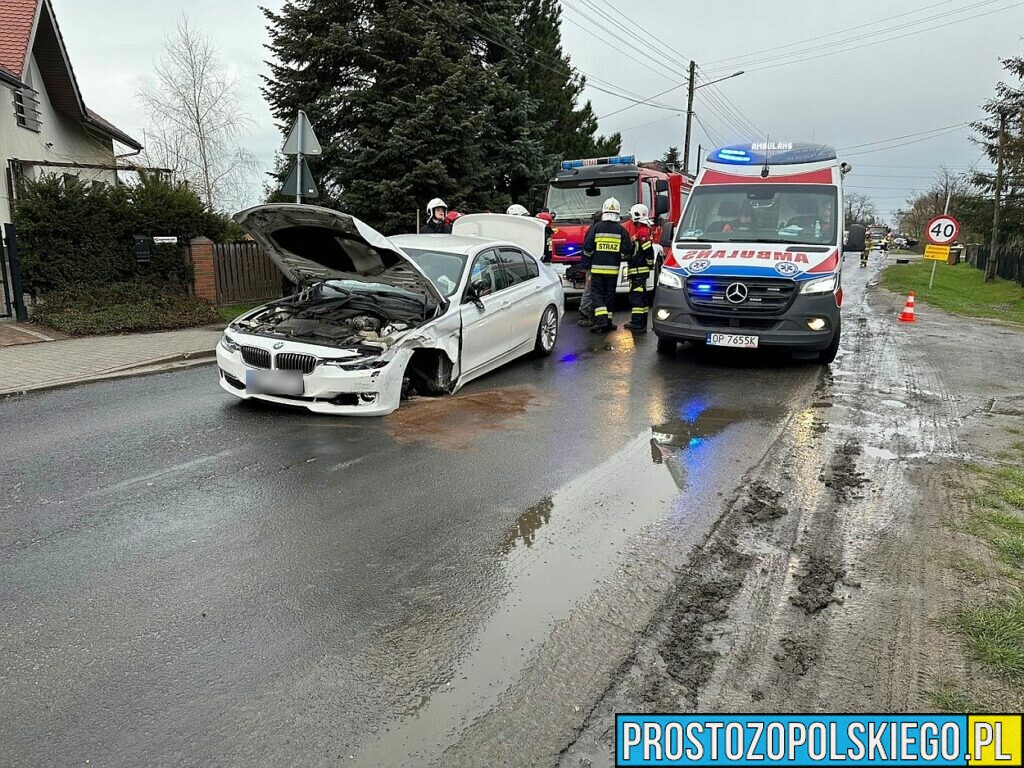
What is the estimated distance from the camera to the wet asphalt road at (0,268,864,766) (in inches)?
103

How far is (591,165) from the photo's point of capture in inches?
631

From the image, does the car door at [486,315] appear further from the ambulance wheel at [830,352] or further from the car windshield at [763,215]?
the ambulance wheel at [830,352]

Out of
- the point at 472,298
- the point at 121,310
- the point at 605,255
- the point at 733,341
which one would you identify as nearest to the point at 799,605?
the point at 472,298

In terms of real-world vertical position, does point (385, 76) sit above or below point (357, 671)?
above

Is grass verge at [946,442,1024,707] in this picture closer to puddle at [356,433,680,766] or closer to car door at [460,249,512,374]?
puddle at [356,433,680,766]

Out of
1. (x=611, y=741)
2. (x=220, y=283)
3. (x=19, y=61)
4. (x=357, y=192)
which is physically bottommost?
(x=611, y=741)

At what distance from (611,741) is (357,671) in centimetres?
104

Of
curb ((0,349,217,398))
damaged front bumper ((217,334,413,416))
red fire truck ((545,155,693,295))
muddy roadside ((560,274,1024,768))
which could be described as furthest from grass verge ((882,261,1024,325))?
curb ((0,349,217,398))

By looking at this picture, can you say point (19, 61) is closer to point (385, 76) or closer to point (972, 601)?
point (385, 76)

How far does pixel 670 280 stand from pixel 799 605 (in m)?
6.02

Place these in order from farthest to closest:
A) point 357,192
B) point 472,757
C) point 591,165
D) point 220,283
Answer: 1. point 357,192
2. point 591,165
3. point 220,283
4. point 472,757

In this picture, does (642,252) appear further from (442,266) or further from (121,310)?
(121,310)

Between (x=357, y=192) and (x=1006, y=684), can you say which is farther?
(x=357, y=192)

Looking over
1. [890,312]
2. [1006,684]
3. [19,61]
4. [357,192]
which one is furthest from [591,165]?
[1006,684]
